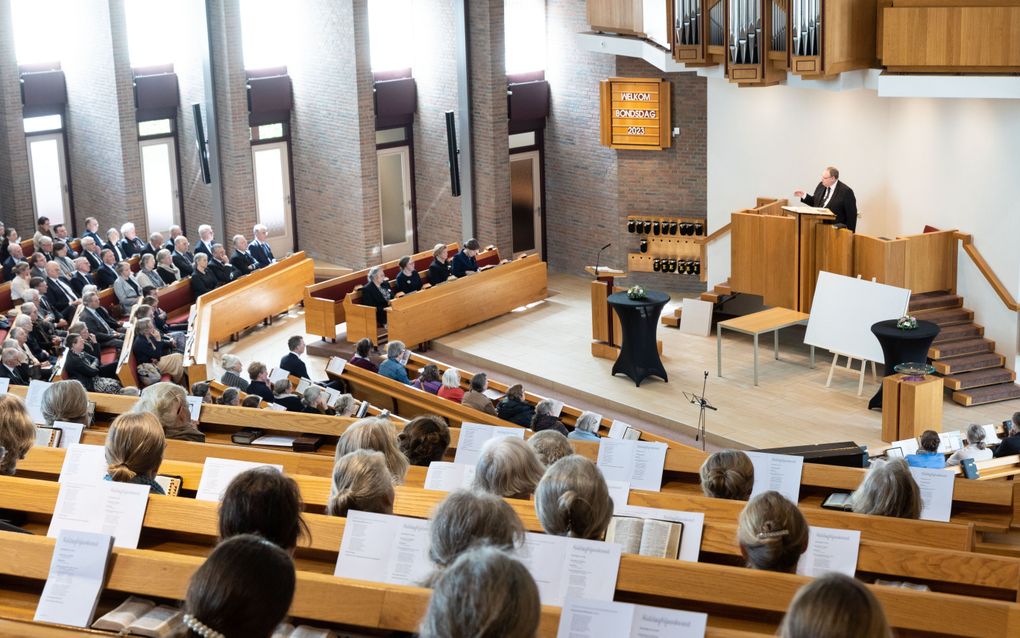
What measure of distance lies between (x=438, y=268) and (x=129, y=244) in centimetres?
409

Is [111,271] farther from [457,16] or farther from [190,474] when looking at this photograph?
[190,474]

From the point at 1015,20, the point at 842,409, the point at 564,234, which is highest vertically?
the point at 1015,20

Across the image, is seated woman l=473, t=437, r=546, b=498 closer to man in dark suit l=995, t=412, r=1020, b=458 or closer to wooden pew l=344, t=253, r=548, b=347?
man in dark suit l=995, t=412, r=1020, b=458

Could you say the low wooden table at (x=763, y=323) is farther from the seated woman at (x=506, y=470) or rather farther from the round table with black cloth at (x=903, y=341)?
the seated woman at (x=506, y=470)

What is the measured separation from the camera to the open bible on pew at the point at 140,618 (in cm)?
357

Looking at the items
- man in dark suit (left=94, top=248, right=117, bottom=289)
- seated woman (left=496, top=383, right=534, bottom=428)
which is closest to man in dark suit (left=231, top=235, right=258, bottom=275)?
man in dark suit (left=94, top=248, right=117, bottom=289)

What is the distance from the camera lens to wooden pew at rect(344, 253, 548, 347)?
1416cm

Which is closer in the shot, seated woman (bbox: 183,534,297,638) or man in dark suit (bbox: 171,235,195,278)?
seated woman (bbox: 183,534,297,638)

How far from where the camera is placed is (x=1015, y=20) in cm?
1126

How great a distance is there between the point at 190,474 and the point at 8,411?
2.70 ft

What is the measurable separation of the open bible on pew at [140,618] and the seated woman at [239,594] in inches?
49.3

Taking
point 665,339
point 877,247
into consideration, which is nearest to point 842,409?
point 877,247

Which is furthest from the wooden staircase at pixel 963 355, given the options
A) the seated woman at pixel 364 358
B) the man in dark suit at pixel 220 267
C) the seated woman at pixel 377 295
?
the man in dark suit at pixel 220 267

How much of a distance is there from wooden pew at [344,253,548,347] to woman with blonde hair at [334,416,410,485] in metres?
9.14
